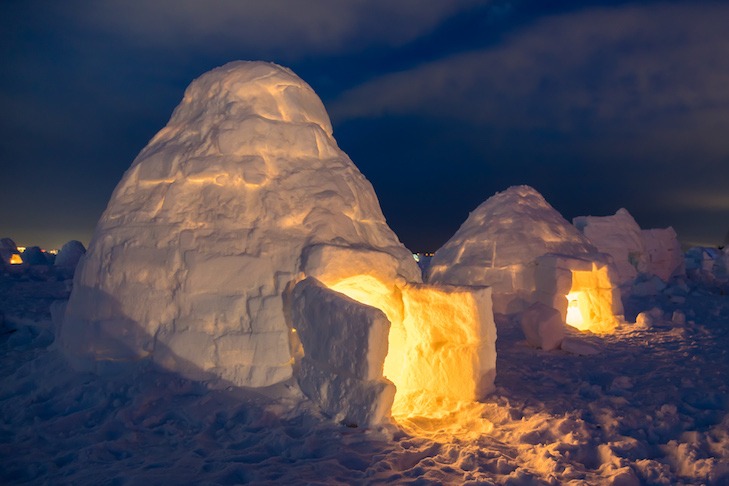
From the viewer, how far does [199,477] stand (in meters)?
3.35

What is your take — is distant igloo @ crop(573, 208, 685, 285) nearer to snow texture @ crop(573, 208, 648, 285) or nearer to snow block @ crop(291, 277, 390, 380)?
snow texture @ crop(573, 208, 648, 285)

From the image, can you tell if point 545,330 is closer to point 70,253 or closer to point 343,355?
point 343,355

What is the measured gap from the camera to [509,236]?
11.7 meters

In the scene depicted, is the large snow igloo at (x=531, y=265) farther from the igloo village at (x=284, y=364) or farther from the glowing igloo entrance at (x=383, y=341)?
the glowing igloo entrance at (x=383, y=341)

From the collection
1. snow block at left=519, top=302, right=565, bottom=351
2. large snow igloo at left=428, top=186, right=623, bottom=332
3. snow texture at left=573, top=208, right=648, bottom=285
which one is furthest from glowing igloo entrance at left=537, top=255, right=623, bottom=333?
snow texture at left=573, top=208, right=648, bottom=285

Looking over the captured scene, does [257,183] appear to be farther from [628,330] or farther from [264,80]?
[628,330]

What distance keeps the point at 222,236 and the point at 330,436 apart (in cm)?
218

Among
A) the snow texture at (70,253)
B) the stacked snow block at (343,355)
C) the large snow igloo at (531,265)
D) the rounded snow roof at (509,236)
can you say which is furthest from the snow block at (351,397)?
the snow texture at (70,253)

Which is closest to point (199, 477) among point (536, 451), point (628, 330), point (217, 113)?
point (536, 451)

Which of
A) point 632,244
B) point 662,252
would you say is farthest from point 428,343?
point 662,252

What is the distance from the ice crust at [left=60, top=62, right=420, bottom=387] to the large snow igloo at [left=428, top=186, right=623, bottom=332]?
5.59 meters

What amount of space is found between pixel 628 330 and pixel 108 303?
9.26 m

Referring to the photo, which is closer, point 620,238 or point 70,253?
point 620,238

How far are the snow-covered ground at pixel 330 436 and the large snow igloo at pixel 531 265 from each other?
4470 millimetres
